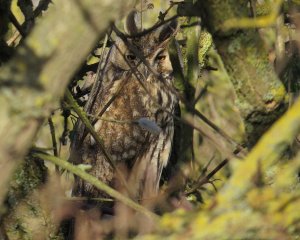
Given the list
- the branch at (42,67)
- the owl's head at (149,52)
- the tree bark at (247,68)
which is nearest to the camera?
the branch at (42,67)

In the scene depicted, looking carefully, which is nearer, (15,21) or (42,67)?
(42,67)

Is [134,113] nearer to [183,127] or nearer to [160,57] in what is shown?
[160,57]

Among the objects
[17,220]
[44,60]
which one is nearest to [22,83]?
[44,60]

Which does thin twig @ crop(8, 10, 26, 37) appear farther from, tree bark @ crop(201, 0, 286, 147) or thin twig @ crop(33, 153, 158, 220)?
tree bark @ crop(201, 0, 286, 147)

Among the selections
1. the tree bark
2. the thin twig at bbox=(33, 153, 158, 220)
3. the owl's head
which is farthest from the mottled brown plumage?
the tree bark

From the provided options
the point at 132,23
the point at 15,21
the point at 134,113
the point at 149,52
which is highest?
the point at 15,21

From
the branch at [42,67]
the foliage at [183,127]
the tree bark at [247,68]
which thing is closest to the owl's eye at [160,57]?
the foliage at [183,127]

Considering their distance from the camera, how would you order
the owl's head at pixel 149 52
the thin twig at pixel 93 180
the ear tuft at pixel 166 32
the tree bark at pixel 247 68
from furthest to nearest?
the owl's head at pixel 149 52 → the ear tuft at pixel 166 32 → the thin twig at pixel 93 180 → the tree bark at pixel 247 68

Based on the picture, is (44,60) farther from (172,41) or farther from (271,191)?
(172,41)

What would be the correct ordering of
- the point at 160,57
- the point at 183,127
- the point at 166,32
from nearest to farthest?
the point at 183,127 < the point at 166,32 < the point at 160,57

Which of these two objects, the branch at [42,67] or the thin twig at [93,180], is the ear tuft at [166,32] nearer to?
the thin twig at [93,180]

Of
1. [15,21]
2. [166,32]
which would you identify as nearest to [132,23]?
[166,32]
